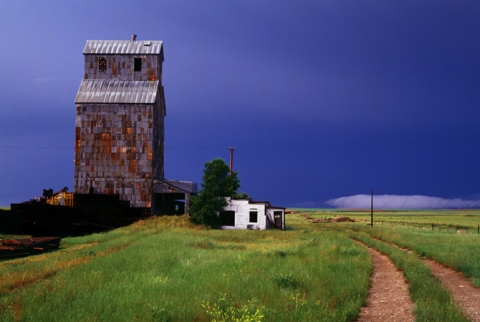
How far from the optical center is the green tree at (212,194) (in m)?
48.2

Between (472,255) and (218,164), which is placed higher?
(218,164)

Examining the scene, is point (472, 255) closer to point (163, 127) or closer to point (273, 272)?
point (273, 272)

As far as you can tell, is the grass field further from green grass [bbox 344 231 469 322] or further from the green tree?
the green tree

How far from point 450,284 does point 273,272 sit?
6.79 metres

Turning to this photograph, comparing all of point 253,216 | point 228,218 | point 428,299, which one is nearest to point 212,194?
point 228,218

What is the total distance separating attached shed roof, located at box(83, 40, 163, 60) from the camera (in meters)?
52.3

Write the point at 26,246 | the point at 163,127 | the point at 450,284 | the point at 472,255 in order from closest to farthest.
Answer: the point at 450,284
the point at 472,255
the point at 26,246
the point at 163,127

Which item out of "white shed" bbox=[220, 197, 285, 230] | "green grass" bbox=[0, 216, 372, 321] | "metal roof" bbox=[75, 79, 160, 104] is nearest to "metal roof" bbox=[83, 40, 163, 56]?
"metal roof" bbox=[75, 79, 160, 104]

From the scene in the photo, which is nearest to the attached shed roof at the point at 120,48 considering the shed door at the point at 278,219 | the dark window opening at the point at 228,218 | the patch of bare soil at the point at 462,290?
the dark window opening at the point at 228,218

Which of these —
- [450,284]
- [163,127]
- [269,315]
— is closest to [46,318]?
[269,315]

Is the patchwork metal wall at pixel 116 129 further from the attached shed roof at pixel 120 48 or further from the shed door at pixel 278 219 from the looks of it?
the shed door at pixel 278 219

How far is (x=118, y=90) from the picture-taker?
5103 cm

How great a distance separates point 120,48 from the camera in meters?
52.5

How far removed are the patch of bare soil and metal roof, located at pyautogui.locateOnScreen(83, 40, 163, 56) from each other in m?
40.7
